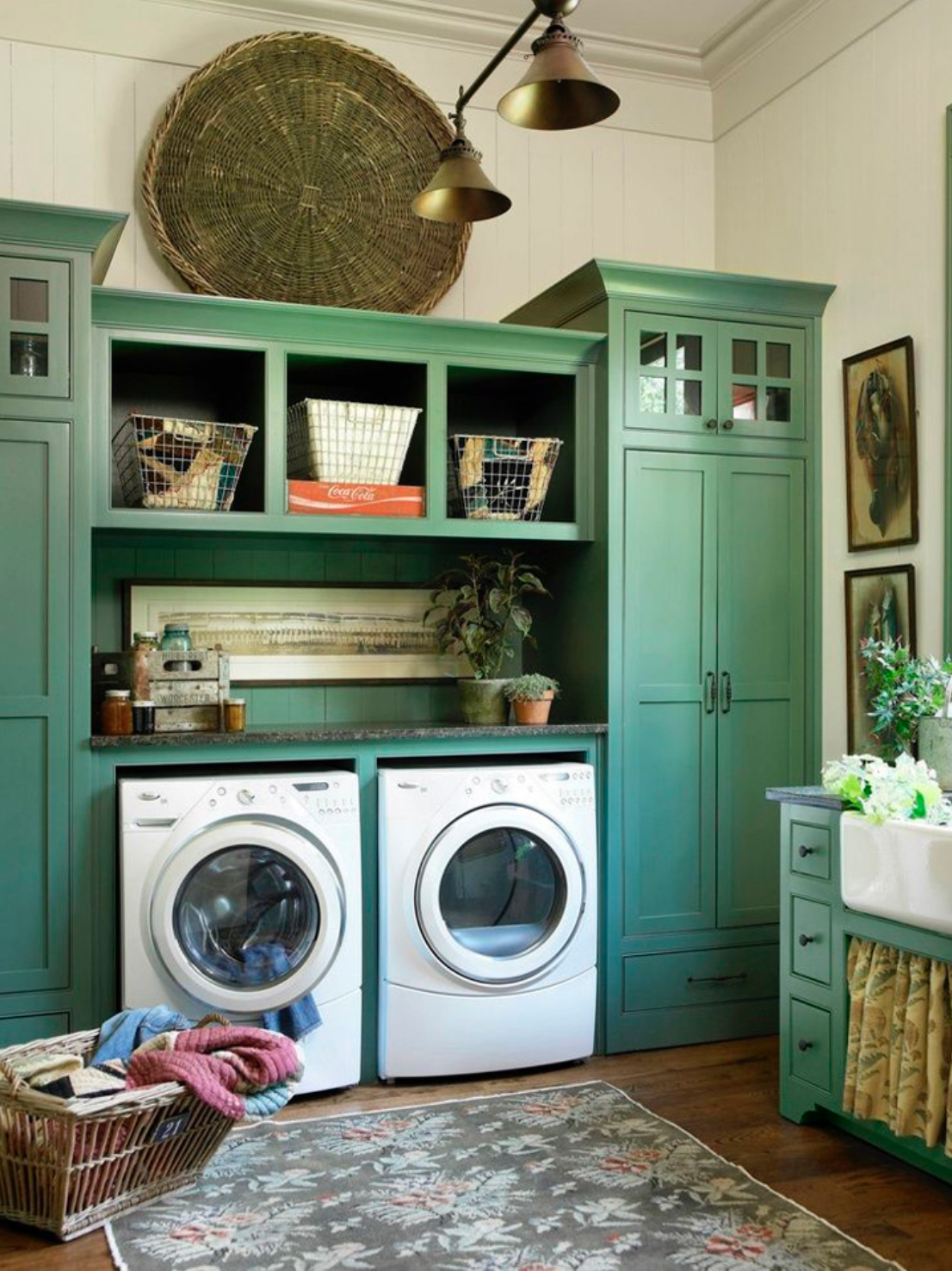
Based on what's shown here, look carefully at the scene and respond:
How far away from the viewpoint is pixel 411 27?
419cm

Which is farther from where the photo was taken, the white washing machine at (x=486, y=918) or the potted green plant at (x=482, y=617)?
the potted green plant at (x=482, y=617)

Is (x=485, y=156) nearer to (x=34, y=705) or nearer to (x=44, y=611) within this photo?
(x=44, y=611)

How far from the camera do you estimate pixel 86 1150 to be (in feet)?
8.11

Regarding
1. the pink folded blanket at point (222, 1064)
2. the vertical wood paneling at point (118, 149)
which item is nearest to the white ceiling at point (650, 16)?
the vertical wood paneling at point (118, 149)

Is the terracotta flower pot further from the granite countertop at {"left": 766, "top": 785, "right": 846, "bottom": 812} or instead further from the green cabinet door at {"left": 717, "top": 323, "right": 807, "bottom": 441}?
the green cabinet door at {"left": 717, "top": 323, "right": 807, "bottom": 441}

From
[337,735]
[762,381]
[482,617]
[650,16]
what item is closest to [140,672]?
[337,735]

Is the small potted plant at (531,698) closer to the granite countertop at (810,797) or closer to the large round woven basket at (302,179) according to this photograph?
the granite countertop at (810,797)

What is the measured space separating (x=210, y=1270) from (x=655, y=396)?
2619 mm

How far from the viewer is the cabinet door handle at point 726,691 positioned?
386 centimetres

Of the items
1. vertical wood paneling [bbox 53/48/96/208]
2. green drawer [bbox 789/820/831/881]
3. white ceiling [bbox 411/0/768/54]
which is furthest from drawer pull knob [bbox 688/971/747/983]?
white ceiling [bbox 411/0/768/54]

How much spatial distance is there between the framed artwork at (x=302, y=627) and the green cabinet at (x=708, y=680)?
0.73 m

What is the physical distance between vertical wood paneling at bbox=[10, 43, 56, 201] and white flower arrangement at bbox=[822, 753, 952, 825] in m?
2.89

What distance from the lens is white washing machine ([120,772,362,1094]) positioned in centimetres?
314

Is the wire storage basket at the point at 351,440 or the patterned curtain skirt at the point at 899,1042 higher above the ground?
the wire storage basket at the point at 351,440
